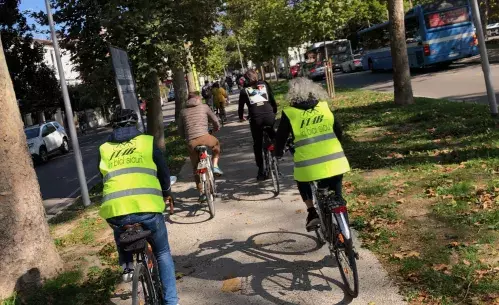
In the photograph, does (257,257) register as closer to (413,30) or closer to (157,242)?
(157,242)

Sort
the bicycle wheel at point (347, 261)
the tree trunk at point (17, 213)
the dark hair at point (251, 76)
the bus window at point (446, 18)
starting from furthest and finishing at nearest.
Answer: the bus window at point (446, 18) → the dark hair at point (251, 76) → the tree trunk at point (17, 213) → the bicycle wheel at point (347, 261)

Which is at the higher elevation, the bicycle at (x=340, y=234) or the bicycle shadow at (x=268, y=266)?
the bicycle at (x=340, y=234)

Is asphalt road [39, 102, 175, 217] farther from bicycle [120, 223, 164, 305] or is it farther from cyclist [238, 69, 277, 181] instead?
bicycle [120, 223, 164, 305]

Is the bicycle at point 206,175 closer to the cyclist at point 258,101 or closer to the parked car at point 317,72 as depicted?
the cyclist at point 258,101

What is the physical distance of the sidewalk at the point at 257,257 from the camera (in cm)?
446

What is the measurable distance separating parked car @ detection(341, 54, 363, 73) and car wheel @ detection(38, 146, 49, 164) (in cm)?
2811

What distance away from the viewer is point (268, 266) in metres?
5.20

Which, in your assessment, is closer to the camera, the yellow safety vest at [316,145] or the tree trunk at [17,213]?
the yellow safety vest at [316,145]

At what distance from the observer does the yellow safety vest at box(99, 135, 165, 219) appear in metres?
3.78

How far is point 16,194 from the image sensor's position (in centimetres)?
529

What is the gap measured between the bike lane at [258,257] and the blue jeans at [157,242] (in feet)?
2.19

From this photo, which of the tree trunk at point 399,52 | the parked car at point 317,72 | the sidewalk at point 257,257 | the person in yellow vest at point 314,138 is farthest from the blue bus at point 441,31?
the person in yellow vest at point 314,138

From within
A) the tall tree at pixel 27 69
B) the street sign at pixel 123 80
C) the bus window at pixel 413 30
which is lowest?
the street sign at pixel 123 80

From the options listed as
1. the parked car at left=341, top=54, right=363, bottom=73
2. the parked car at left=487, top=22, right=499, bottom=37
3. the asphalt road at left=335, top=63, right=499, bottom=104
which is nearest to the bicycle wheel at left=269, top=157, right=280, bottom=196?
the asphalt road at left=335, top=63, right=499, bottom=104
